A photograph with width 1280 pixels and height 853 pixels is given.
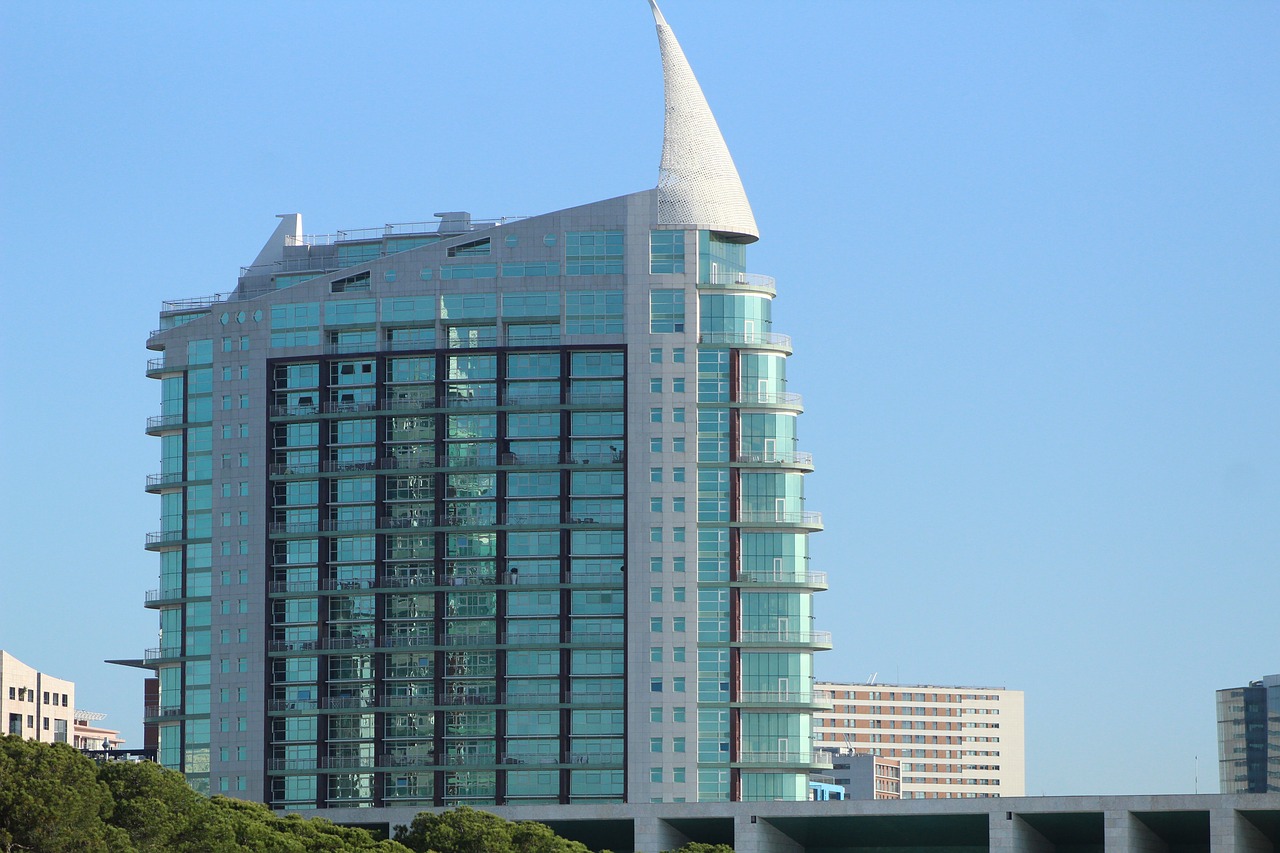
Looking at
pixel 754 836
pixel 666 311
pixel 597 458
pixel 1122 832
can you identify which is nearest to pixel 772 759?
pixel 754 836

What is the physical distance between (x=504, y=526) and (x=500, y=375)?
12.3 m

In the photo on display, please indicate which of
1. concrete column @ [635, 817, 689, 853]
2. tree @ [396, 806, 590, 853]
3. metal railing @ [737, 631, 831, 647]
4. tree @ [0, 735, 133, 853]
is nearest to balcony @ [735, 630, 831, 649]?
metal railing @ [737, 631, 831, 647]

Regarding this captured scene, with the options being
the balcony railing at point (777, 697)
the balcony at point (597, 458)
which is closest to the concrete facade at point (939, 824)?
the balcony railing at point (777, 697)

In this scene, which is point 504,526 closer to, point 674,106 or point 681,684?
point 681,684

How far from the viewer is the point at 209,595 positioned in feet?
606

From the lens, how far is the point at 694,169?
182125mm

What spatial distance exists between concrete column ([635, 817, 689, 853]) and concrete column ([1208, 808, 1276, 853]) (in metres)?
38.0

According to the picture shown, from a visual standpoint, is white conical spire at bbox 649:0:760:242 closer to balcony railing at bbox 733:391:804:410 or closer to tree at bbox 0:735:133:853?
balcony railing at bbox 733:391:804:410

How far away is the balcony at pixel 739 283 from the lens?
179 meters

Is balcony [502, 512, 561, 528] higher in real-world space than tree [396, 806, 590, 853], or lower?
higher

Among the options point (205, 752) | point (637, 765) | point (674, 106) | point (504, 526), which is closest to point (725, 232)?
point (674, 106)

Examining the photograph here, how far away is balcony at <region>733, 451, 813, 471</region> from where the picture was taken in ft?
581

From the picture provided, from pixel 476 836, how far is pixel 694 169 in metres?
68.7

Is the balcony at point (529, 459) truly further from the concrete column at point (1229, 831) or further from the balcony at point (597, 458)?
the concrete column at point (1229, 831)
